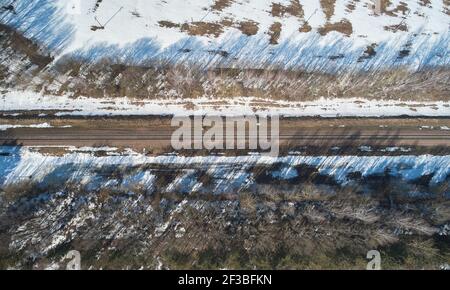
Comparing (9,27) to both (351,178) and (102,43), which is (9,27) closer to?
(102,43)

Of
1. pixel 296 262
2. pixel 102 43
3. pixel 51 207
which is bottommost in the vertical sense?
pixel 296 262

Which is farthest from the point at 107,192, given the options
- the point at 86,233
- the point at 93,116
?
the point at 93,116

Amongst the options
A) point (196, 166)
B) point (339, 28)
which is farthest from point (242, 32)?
point (196, 166)

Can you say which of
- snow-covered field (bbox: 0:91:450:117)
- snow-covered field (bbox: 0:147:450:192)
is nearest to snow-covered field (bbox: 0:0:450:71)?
snow-covered field (bbox: 0:91:450:117)

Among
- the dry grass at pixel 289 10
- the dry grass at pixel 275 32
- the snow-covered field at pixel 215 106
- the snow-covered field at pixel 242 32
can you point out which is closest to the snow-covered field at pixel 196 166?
the snow-covered field at pixel 215 106

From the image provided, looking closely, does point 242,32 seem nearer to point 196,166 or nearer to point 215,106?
point 215,106

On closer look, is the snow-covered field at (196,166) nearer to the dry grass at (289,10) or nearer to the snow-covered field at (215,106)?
the snow-covered field at (215,106)
